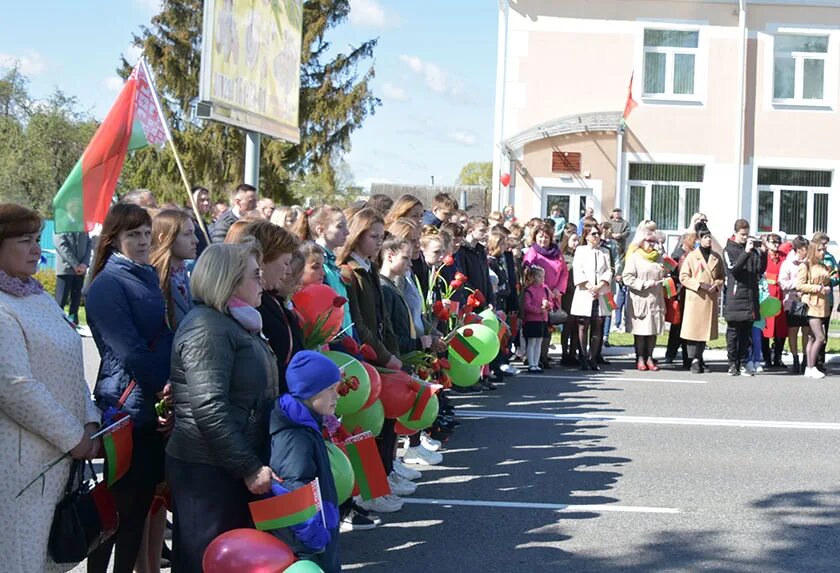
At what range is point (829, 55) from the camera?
A: 26250mm

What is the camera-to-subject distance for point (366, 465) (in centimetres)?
611

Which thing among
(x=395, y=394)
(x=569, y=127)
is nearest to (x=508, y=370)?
(x=395, y=394)

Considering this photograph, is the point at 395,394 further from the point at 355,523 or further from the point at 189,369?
the point at 189,369

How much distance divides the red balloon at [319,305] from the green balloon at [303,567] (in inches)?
73.3

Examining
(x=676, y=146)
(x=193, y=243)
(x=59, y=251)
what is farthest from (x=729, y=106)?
(x=193, y=243)

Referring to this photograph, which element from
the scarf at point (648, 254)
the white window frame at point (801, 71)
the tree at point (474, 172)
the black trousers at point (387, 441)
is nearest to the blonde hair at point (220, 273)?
the black trousers at point (387, 441)

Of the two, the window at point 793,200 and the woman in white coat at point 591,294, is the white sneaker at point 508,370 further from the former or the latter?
the window at point 793,200

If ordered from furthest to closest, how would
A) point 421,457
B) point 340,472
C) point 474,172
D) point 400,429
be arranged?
point 474,172, point 421,457, point 400,429, point 340,472

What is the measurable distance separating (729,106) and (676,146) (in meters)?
1.53

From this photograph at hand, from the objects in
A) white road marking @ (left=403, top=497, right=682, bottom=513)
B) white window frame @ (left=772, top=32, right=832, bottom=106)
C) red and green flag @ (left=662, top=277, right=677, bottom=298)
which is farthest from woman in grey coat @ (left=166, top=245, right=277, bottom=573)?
white window frame @ (left=772, top=32, right=832, bottom=106)

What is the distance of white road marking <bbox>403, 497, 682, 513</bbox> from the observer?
752cm

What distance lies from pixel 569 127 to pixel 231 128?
11909 mm

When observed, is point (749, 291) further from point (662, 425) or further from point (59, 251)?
point (59, 251)

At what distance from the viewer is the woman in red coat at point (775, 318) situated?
15875mm
